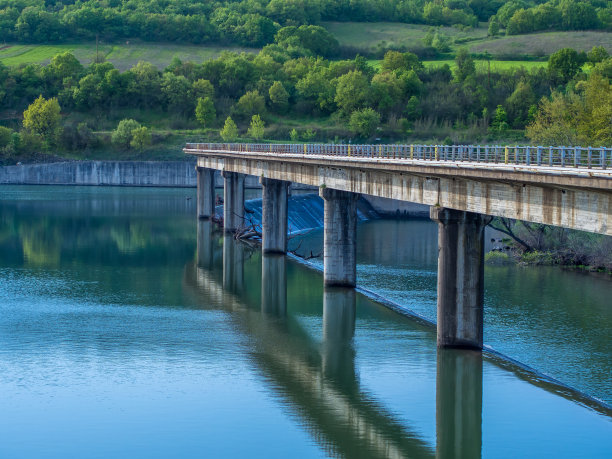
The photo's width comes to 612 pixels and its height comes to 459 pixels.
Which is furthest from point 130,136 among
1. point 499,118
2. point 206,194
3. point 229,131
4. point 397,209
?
point 499,118

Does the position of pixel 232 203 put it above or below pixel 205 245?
above

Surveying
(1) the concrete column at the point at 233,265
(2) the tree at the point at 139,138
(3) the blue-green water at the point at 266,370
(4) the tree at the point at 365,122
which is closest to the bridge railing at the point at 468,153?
(3) the blue-green water at the point at 266,370

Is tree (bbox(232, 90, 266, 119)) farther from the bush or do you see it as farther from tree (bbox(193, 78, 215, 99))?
the bush

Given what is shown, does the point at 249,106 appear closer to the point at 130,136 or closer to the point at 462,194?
the point at 130,136

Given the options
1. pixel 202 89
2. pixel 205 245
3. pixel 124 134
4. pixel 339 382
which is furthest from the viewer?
pixel 202 89

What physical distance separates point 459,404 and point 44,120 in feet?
448

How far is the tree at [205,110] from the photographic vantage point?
559 ft

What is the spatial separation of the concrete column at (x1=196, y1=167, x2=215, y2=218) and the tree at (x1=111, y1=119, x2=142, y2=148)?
57.2 meters

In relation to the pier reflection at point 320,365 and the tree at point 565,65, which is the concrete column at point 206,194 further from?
the tree at point 565,65

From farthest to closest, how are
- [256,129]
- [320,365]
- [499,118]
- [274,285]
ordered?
[256,129] < [499,118] < [274,285] < [320,365]

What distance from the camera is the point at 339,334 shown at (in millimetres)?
44531

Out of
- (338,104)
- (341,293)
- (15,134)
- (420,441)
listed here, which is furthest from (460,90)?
(420,441)

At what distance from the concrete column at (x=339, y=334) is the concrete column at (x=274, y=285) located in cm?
257

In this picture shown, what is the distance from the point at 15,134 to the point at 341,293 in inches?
4360
